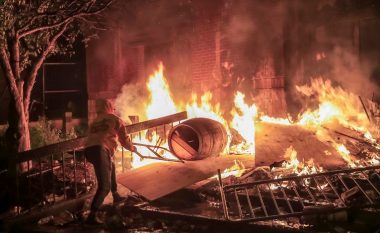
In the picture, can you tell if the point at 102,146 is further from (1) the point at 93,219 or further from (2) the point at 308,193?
(2) the point at 308,193

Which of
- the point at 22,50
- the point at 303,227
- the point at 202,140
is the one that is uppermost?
the point at 22,50

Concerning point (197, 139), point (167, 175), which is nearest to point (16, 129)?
point (167, 175)

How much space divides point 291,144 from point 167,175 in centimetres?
241

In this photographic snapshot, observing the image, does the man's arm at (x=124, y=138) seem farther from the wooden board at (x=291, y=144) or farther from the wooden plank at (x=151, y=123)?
the wooden board at (x=291, y=144)

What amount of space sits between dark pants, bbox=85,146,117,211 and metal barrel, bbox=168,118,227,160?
2355mm

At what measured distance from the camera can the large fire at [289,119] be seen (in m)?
7.64

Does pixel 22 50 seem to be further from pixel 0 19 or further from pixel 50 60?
pixel 50 60

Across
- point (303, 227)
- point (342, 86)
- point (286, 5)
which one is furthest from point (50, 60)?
point (303, 227)

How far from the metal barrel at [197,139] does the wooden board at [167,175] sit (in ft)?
0.88

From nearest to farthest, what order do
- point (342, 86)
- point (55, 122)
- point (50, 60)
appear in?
point (342, 86)
point (55, 122)
point (50, 60)

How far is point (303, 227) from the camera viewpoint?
573 cm

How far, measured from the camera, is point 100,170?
6.62 meters

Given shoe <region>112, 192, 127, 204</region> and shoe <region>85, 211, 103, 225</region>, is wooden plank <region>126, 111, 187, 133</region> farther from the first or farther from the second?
shoe <region>85, 211, 103, 225</region>

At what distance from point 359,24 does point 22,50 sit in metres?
7.35
